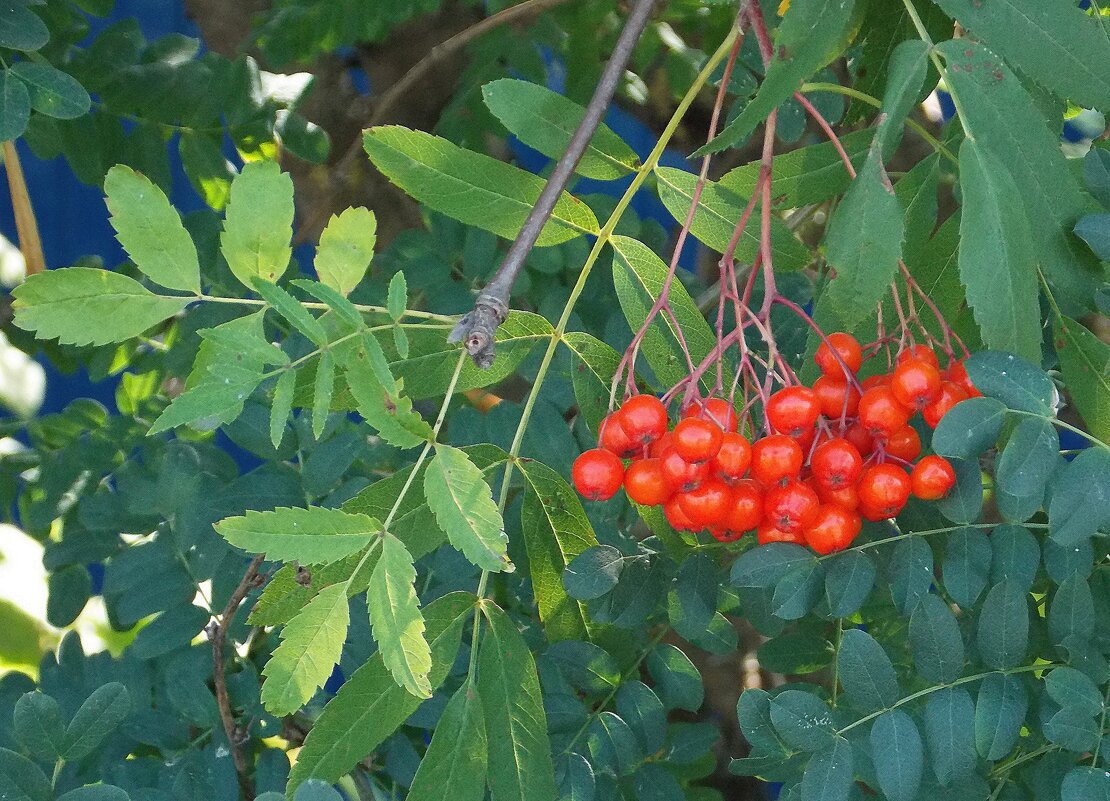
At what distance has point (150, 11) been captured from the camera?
2.21 metres

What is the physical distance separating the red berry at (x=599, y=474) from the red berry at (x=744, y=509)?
0.08 m

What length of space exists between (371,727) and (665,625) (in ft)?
1.22

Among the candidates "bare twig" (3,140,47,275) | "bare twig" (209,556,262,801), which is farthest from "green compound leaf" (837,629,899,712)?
"bare twig" (3,140,47,275)

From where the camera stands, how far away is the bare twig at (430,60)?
4.33 ft

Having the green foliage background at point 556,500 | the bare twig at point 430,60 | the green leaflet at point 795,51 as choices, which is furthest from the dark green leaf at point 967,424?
the bare twig at point 430,60

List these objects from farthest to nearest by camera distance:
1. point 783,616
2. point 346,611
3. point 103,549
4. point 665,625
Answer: point 103,549 < point 665,625 < point 783,616 < point 346,611

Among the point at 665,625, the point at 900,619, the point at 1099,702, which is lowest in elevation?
the point at 665,625

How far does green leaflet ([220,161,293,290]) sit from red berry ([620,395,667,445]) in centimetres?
24

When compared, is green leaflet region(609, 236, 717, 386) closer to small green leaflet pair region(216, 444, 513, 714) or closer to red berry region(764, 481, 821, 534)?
red berry region(764, 481, 821, 534)

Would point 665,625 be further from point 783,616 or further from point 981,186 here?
point 981,186

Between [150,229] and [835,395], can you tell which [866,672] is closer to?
[835,395]

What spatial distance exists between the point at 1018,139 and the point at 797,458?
238 millimetres

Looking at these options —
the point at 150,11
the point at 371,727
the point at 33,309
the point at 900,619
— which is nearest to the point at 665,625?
the point at 900,619

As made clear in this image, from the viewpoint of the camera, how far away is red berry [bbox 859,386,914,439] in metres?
0.71
